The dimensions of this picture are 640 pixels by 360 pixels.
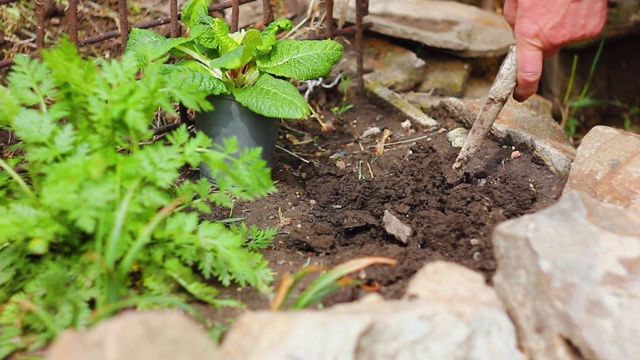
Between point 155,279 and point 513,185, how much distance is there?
1.48 m

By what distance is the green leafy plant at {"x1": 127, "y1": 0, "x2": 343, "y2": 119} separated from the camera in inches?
107

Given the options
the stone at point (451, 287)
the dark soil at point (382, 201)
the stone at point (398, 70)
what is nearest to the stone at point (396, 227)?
the dark soil at point (382, 201)

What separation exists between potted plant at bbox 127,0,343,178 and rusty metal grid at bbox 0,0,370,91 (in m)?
0.12

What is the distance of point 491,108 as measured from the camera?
281 centimetres

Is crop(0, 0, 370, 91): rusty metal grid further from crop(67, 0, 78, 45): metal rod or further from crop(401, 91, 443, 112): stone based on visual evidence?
crop(401, 91, 443, 112): stone

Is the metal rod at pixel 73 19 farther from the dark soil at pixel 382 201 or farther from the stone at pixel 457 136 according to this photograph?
the stone at pixel 457 136

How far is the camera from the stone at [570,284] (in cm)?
181

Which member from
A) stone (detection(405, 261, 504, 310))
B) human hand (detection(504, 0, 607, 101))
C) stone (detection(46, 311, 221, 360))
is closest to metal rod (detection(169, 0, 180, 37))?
human hand (detection(504, 0, 607, 101))

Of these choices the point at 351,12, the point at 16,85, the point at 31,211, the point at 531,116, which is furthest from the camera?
the point at 351,12

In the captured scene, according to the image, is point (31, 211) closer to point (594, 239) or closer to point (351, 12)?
point (594, 239)

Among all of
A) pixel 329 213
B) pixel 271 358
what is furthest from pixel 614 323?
pixel 329 213

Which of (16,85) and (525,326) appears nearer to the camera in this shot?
(525,326)

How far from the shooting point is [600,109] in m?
5.11

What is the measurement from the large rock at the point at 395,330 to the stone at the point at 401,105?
164 centimetres
